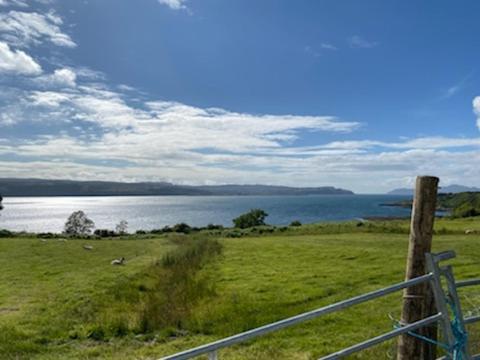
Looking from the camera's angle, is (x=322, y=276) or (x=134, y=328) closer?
(x=134, y=328)

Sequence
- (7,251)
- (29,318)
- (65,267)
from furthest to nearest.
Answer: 1. (7,251)
2. (65,267)
3. (29,318)

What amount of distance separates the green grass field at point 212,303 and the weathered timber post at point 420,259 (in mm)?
2329

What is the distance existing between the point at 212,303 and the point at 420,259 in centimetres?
1058

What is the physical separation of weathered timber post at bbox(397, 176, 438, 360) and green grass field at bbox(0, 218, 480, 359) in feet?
7.64

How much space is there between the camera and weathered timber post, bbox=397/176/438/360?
17.6 ft

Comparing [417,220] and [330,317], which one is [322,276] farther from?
[417,220]

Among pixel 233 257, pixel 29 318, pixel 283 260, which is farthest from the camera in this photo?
pixel 233 257

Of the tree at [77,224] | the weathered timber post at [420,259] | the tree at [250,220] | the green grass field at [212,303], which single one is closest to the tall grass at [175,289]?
the green grass field at [212,303]

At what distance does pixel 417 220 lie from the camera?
5434 millimetres

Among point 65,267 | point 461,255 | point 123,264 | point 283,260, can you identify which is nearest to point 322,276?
point 283,260

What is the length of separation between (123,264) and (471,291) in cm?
1880

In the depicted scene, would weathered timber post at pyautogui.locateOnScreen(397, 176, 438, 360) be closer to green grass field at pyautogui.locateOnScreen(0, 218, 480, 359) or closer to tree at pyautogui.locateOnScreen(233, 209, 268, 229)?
green grass field at pyautogui.locateOnScreen(0, 218, 480, 359)

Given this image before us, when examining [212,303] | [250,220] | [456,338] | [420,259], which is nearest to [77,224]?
[250,220]

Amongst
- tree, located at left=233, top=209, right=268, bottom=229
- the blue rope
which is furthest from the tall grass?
tree, located at left=233, top=209, right=268, bottom=229
